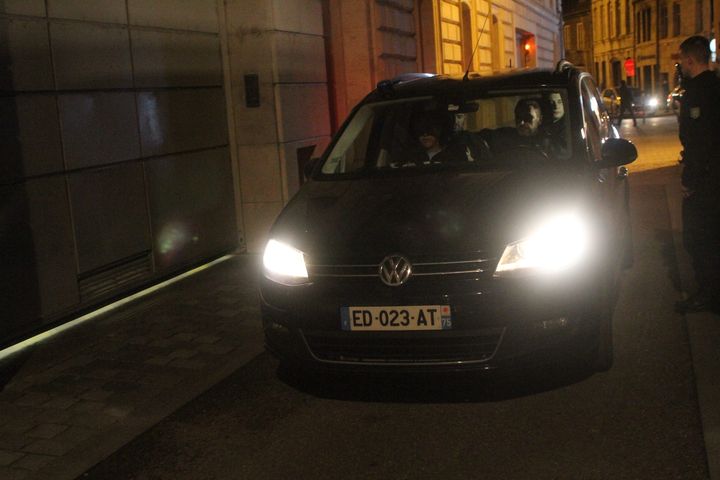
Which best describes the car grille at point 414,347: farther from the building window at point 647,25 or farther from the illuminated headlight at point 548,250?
the building window at point 647,25

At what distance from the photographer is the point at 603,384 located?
4.98m

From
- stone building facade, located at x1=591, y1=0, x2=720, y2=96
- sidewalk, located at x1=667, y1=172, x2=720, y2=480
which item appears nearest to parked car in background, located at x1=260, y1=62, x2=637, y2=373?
sidewalk, located at x1=667, y1=172, x2=720, y2=480

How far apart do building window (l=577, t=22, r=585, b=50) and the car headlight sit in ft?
277

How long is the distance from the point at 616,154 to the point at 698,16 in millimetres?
57580

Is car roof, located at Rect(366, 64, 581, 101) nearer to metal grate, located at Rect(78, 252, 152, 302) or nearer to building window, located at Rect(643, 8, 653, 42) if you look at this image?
metal grate, located at Rect(78, 252, 152, 302)

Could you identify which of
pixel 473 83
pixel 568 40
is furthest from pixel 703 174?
pixel 568 40

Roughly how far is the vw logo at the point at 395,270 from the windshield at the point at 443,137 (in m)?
1.21

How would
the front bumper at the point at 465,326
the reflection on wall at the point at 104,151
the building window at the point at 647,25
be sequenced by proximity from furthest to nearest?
1. the building window at the point at 647,25
2. the reflection on wall at the point at 104,151
3. the front bumper at the point at 465,326

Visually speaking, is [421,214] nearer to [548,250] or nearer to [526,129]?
[548,250]

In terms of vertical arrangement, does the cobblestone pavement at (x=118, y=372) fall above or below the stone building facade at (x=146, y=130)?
below

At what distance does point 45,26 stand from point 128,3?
4.43 ft

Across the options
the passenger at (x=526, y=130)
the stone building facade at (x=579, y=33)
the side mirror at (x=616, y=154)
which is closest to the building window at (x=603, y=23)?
the stone building facade at (x=579, y=33)

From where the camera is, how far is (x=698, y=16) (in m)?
58.2

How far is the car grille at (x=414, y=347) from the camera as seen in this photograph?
14.6ft
